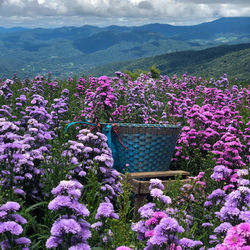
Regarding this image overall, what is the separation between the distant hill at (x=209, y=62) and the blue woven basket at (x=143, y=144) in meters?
67.0

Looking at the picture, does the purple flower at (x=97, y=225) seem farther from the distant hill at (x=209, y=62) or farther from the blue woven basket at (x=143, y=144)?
the distant hill at (x=209, y=62)

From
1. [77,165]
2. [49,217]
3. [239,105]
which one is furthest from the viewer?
[239,105]

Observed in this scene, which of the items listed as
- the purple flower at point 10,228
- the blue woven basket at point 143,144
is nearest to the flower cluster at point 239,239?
the purple flower at point 10,228

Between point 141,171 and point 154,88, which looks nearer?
point 141,171

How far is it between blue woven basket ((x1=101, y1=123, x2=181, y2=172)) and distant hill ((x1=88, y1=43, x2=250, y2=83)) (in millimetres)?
66962

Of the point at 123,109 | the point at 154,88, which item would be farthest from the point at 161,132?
the point at 154,88

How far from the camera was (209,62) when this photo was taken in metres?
113

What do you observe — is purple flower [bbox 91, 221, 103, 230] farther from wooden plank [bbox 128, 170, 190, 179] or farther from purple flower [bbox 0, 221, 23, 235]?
wooden plank [bbox 128, 170, 190, 179]

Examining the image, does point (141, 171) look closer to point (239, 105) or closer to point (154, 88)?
point (154, 88)

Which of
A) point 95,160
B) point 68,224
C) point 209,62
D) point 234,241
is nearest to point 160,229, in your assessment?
point 234,241

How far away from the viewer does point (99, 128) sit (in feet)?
16.2

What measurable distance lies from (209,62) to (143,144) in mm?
114798

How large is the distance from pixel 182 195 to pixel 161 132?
1.53 meters

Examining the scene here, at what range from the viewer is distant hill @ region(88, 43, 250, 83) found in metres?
87.4
